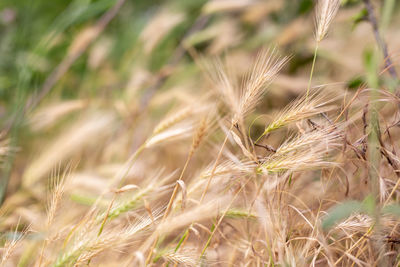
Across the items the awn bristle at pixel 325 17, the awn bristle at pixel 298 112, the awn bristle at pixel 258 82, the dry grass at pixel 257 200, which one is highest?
the awn bristle at pixel 325 17

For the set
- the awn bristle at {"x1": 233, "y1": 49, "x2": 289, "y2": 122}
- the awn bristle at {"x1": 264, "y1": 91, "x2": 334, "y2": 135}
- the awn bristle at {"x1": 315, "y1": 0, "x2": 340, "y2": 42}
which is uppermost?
the awn bristle at {"x1": 315, "y1": 0, "x2": 340, "y2": 42}

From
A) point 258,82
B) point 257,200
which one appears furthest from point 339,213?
point 258,82

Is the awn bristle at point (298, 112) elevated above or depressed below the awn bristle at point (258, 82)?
below

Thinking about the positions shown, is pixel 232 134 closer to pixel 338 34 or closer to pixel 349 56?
pixel 349 56

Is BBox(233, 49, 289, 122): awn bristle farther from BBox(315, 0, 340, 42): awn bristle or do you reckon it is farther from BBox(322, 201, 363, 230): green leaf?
BBox(322, 201, 363, 230): green leaf

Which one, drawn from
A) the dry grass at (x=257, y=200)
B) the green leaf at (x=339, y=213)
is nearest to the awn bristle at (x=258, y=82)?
the dry grass at (x=257, y=200)

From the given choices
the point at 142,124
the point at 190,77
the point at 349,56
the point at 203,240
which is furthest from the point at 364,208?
the point at 190,77

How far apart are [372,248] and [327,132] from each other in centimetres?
20

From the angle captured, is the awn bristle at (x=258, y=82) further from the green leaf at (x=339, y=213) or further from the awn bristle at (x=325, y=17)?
the green leaf at (x=339, y=213)

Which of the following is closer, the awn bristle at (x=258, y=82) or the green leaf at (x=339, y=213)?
the green leaf at (x=339, y=213)

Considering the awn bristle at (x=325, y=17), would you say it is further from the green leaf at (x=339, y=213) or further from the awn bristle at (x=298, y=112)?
the green leaf at (x=339, y=213)

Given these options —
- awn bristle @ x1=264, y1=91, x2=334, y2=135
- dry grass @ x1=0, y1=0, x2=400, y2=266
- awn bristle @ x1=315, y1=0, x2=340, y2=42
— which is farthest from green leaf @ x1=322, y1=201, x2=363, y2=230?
awn bristle @ x1=315, y1=0, x2=340, y2=42

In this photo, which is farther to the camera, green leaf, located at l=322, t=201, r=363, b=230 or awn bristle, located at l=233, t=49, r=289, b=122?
awn bristle, located at l=233, t=49, r=289, b=122

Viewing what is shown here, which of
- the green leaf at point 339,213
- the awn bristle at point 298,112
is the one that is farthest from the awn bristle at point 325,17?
the green leaf at point 339,213
